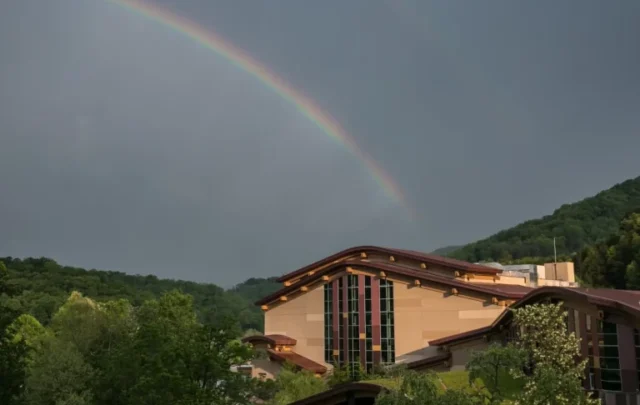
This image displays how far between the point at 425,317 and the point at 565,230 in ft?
346

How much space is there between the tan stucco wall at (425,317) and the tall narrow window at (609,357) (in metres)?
19.3

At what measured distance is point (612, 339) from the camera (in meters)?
25.9

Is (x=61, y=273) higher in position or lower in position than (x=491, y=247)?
lower

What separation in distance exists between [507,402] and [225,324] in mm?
14895

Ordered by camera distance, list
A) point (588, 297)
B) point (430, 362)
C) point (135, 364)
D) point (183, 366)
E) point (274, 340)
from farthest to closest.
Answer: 1. point (274, 340)
2. point (430, 362)
3. point (135, 364)
4. point (183, 366)
5. point (588, 297)

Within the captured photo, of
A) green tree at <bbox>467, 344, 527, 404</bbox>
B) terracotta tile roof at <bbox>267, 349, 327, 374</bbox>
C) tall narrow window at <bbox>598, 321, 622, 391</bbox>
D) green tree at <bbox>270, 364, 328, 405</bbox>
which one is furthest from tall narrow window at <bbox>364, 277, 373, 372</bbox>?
green tree at <bbox>467, 344, 527, 404</bbox>

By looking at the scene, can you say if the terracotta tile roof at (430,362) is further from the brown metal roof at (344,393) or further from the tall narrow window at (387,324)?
the brown metal roof at (344,393)

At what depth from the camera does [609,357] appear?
25.8 meters

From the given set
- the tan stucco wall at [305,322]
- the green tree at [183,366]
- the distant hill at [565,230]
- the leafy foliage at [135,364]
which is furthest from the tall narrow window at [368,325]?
the distant hill at [565,230]

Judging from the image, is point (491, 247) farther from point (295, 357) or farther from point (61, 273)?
point (295, 357)

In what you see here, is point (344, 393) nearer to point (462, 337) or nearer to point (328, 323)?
point (462, 337)

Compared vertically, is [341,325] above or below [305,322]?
below

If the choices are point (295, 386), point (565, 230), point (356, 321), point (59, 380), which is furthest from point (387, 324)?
point (565, 230)

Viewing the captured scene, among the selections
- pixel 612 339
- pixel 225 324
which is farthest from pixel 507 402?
pixel 225 324
